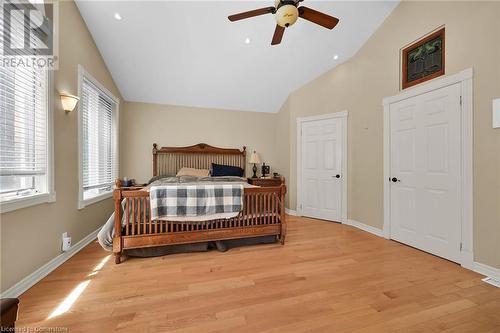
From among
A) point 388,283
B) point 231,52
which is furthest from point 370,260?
point 231,52

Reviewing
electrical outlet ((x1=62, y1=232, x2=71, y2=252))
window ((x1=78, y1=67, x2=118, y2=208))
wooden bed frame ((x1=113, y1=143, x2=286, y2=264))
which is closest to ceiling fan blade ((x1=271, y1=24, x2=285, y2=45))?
wooden bed frame ((x1=113, y1=143, x2=286, y2=264))

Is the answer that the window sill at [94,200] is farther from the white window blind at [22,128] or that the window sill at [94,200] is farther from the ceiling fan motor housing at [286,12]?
the ceiling fan motor housing at [286,12]

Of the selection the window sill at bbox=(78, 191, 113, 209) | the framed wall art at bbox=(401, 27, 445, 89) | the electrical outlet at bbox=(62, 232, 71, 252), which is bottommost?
the electrical outlet at bbox=(62, 232, 71, 252)

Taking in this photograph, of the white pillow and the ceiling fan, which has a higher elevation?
the ceiling fan

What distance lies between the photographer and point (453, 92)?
7.59 ft

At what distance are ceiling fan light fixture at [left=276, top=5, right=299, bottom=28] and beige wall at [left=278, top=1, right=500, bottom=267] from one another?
1934 mm

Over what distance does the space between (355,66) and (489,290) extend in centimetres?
337

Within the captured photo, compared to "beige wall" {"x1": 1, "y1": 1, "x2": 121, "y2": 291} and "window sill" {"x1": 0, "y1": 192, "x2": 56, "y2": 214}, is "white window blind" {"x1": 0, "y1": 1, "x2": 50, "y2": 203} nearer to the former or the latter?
"window sill" {"x1": 0, "y1": 192, "x2": 56, "y2": 214}

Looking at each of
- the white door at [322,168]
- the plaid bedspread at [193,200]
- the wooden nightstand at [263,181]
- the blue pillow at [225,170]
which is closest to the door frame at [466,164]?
the white door at [322,168]

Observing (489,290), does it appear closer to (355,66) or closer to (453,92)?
(453,92)

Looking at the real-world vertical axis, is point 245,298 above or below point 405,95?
below

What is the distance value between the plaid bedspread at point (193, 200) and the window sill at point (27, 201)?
2.96 ft

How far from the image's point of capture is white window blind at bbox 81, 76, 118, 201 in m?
2.86

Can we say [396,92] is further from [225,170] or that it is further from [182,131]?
A: [182,131]
